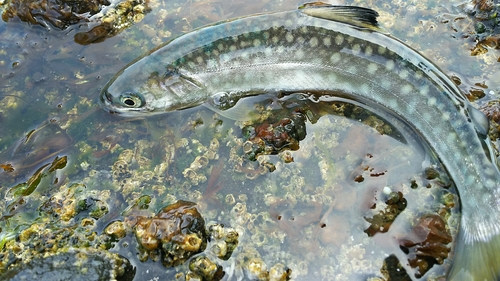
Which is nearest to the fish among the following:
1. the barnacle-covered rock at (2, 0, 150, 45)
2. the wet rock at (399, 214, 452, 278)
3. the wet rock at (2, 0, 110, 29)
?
the wet rock at (399, 214, 452, 278)

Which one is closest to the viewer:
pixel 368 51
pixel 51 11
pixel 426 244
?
pixel 426 244

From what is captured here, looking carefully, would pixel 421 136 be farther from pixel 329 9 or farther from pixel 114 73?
pixel 114 73

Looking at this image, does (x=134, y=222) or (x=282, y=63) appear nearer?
(x=134, y=222)

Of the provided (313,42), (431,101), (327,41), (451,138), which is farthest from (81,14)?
(451,138)

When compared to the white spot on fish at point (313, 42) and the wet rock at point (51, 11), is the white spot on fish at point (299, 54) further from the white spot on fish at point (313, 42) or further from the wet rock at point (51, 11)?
the wet rock at point (51, 11)

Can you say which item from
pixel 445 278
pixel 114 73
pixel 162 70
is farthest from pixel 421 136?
pixel 114 73

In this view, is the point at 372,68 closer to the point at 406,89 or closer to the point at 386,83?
the point at 386,83
